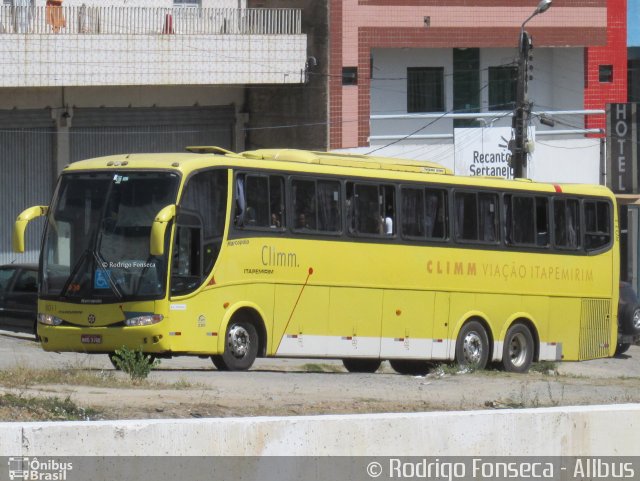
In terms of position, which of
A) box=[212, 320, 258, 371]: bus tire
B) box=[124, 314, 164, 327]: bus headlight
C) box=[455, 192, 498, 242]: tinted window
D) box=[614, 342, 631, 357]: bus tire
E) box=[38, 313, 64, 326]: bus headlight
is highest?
box=[455, 192, 498, 242]: tinted window

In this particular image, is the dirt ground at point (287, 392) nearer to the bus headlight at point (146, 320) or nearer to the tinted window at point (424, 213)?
the bus headlight at point (146, 320)

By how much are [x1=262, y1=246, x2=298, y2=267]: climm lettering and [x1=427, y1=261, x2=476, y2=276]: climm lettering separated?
2.93m

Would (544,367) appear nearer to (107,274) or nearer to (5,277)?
(107,274)

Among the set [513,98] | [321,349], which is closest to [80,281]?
[321,349]

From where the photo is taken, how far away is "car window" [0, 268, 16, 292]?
2697 cm

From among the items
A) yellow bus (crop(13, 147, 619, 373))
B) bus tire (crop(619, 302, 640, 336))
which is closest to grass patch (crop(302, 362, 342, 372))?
yellow bus (crop(13, 147, 619, 373))

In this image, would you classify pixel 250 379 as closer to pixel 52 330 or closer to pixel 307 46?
pixel 52 330

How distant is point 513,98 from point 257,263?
70.2 ft

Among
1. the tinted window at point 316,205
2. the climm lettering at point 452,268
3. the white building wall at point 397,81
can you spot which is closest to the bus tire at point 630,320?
the white building wall at point 397,81

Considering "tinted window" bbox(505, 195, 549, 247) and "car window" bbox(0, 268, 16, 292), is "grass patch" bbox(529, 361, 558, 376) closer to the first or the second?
"tinted window" bbox(505, 195, 549, 247)

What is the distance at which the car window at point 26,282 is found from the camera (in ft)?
87.6

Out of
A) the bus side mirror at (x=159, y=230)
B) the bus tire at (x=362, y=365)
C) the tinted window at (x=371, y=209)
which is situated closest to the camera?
the bus side mirror at (x=159, y=230)

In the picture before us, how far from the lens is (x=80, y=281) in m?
17.7
